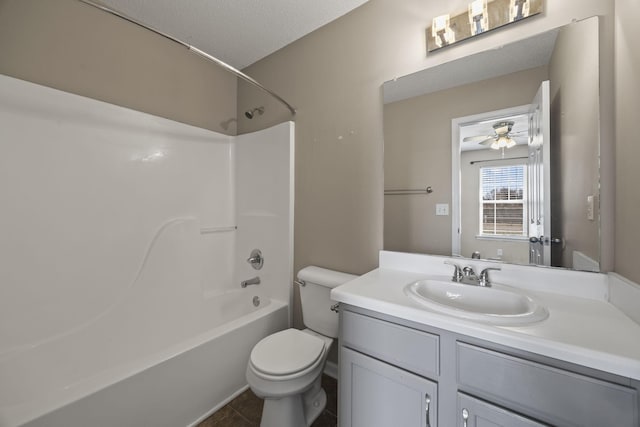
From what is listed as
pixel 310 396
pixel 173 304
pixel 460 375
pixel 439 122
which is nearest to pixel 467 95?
pixel 439 122

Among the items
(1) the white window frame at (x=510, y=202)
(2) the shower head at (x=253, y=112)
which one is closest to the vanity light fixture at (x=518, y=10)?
(1) the white window frame at (x=510, y=202)

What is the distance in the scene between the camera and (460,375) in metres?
0.78

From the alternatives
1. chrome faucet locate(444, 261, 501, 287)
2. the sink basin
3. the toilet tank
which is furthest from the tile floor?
chrome faucet locate(444, 261, 501, 287)

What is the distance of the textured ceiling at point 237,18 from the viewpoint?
158 centimetres

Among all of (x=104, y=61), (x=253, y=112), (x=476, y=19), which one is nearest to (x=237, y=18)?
(x=253, y=112)

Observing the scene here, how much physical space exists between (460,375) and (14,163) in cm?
226

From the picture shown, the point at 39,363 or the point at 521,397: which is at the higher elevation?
the point at 521,397

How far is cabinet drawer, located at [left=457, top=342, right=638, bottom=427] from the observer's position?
595 millimetres

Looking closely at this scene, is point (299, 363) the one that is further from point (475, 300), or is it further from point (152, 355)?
point (475, 300)

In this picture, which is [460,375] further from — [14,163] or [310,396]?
[14,163]

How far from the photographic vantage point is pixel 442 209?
1.36 meters

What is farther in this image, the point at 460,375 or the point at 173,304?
the point at 173,304

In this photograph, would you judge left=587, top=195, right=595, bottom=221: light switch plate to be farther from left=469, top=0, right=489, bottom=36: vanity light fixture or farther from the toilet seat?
the toilet seat

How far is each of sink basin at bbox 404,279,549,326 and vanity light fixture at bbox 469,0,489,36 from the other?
1250mm
